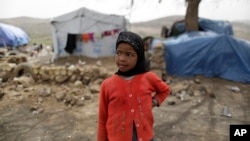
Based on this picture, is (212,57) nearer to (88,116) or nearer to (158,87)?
(88,116)

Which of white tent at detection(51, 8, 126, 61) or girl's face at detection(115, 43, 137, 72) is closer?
girl's face at detection(115, 43, 137, 72)

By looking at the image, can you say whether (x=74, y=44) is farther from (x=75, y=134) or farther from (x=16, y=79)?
(x=75, y=134)

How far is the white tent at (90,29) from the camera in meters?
13.0

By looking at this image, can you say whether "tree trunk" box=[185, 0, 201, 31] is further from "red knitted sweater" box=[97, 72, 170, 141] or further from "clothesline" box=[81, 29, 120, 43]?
"red knitted sweater" box=[97, 72, 170, 141]

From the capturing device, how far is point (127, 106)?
1822mm

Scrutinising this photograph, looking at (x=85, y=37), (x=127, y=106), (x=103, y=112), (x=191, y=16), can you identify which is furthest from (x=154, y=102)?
(x=85, y=37)

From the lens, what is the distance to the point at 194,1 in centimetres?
1027

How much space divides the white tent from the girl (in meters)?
11.4

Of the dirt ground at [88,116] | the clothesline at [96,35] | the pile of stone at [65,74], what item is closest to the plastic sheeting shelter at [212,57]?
the dirt ground at [88,116]

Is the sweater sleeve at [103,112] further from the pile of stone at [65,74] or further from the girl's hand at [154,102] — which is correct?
the pile of stone at [65,74]

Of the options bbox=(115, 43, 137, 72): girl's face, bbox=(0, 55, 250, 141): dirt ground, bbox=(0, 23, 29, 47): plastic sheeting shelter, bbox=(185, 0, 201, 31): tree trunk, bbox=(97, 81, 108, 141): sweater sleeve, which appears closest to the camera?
bbox=(115, 43, 137, 72): girl's face

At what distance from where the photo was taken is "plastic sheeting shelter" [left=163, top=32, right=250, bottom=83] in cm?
789

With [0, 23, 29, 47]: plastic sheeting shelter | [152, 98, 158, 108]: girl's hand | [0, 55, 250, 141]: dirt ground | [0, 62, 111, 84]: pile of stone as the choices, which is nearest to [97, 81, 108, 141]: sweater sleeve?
[152, 98, 158, 108]: girl's hand

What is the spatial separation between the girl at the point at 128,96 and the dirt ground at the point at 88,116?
250 centimetres
